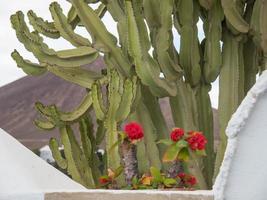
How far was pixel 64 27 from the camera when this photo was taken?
32.0 ft

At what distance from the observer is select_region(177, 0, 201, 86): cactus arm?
8.85 metres

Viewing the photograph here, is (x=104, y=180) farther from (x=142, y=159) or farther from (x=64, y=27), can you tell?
(x=64, y=27)

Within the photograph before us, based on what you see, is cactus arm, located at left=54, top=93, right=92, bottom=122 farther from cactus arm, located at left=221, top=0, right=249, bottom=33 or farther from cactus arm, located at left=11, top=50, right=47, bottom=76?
cactus arm, located at left=221, top=0, right=249, bottom=33

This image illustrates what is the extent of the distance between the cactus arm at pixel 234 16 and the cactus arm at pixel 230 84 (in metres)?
0.34

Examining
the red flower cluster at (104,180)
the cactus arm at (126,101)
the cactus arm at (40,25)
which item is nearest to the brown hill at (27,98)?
the cactus arm at (40,25)

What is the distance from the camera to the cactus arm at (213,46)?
9.05m

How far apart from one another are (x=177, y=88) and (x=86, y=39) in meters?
1.52

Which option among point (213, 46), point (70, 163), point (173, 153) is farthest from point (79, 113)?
point (173, 153)

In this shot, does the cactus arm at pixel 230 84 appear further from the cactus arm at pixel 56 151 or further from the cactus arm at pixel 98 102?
the cactus arm at pixel 56 151

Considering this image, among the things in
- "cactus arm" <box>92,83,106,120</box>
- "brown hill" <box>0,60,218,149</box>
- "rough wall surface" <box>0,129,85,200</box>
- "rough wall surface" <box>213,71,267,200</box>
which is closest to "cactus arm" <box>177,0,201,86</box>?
"cactus arm" <box>92,83,106,120</box>

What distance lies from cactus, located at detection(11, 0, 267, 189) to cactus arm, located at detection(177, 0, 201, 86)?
0.01 metres

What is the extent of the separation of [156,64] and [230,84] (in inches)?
51.2

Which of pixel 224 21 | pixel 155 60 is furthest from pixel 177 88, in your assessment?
pixel 224 21

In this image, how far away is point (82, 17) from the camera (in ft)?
30.1
